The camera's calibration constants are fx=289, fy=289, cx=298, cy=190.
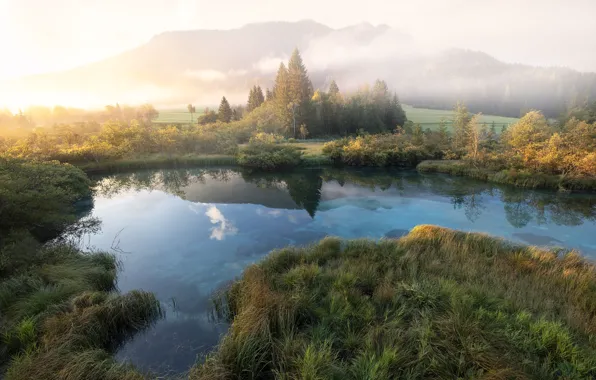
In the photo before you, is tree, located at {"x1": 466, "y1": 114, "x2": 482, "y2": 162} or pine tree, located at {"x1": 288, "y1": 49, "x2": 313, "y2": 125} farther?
pine tree, located at {"x1": 288, "y1": 49, "x2": 313, "y2": 125}

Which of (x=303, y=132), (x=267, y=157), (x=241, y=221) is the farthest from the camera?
(x=303, y=132)

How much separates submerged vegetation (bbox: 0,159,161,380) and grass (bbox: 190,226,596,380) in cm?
236

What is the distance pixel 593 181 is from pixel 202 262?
2894 centimetres

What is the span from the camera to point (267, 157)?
115 ft

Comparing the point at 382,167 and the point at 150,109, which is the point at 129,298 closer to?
the point at 382,167

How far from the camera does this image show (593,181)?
2231cm

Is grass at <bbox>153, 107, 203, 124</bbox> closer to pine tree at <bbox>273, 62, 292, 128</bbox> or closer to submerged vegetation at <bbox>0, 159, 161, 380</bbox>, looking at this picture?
pine tree at <bbox>273, 62, 292, 128</bbox>

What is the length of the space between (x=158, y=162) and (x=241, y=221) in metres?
22.9

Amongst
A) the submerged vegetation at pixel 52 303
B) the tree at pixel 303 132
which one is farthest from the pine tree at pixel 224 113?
the submerged vegetation at pixel 52 303

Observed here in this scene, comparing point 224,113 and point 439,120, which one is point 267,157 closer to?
point 224,113

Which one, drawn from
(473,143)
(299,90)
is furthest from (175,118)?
(473,143)

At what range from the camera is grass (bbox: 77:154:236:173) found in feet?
109

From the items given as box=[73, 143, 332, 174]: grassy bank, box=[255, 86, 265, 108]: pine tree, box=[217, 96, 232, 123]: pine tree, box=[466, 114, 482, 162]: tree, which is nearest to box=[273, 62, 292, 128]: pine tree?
box=[255, 86, 265, 108]: pine tree

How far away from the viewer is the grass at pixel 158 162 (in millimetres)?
33219
